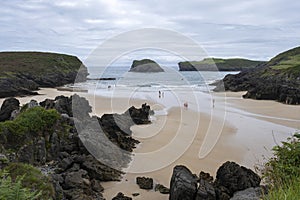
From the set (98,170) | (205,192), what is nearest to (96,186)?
(98,170)

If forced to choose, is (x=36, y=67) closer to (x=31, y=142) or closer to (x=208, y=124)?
(x=208, y=124)

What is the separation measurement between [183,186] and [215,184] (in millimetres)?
1598

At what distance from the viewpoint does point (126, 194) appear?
1114cm

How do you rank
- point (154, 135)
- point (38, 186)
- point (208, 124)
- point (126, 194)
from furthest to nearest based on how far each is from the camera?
point (208, 124) → point (154, 135) → point (126, 194) → point (38, 186)

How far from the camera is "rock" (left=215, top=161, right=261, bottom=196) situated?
1008 cm

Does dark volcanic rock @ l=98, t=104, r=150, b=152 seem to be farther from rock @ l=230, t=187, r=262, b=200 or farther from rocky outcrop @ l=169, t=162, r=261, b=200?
rock @ l=230, t=187, r=262, b=200

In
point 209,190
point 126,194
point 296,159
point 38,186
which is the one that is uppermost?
point 296,159

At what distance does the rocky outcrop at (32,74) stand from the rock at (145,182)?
34623mm

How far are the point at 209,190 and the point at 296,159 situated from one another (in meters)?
3.11

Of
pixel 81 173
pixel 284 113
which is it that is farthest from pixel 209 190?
pixel 284 113

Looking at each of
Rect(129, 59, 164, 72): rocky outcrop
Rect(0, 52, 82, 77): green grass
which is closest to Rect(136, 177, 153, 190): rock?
Rect(0, 52, 82, 77): green grass

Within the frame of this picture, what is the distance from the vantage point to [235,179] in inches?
404

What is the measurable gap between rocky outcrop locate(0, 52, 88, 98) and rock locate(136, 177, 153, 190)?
114ft

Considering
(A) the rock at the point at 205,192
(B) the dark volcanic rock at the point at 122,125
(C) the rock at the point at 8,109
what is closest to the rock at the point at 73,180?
(A) the rock at the point at 205,192
